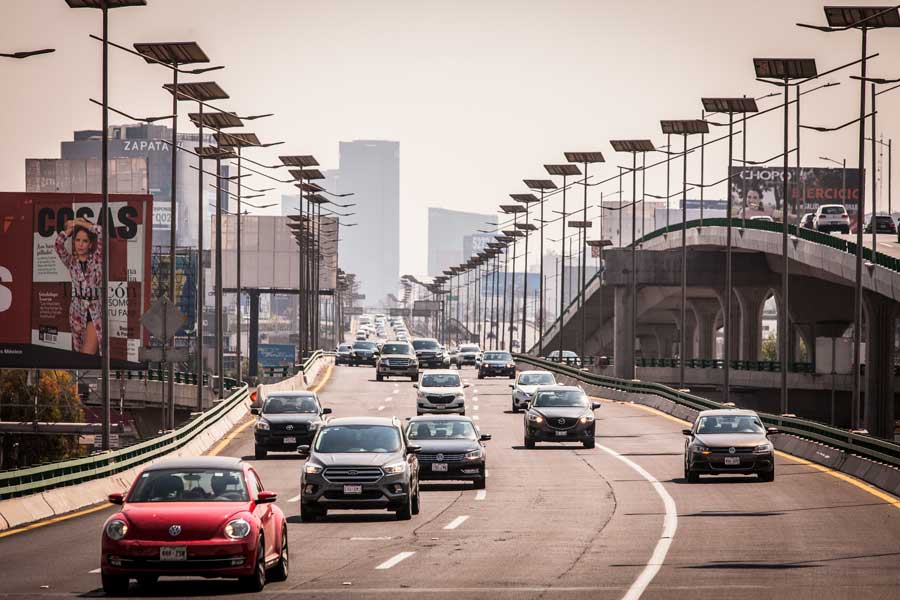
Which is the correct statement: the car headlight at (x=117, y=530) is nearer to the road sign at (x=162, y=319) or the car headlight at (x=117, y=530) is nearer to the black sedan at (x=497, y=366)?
the road sign at (x=162, y=319)

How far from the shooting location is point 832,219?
104312 millimetres

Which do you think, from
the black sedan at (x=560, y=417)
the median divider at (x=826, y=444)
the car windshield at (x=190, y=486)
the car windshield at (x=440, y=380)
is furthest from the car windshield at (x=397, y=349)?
the car windshield at (x=190, y=486)

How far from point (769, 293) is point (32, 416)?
63902 mm

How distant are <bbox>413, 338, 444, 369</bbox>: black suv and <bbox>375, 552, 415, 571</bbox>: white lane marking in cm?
7755

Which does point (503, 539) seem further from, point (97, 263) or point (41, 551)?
point (97, 263)

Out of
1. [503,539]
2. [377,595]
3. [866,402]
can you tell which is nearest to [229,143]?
[866,402]

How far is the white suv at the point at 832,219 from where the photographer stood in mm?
103363

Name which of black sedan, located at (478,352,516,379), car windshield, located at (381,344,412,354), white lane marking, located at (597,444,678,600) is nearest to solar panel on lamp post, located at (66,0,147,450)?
white lane marking, located at (597,444,678,600)

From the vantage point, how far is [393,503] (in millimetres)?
26828

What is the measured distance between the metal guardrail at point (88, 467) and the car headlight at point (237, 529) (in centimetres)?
1082

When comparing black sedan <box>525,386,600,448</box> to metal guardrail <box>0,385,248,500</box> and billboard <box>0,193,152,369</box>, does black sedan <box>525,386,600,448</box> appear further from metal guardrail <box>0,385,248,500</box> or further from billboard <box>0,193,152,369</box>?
billboard <box>0,193,152,369</box>

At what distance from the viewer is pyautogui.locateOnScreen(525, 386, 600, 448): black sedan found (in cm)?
4656

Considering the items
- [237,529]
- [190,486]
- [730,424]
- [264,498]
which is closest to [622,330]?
[730,424]

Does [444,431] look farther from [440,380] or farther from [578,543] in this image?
[440,380]
